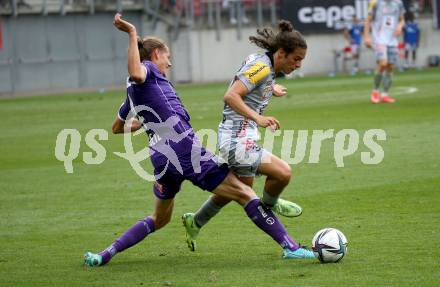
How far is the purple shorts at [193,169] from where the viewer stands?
343 inches

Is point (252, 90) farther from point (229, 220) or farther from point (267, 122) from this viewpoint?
point (229, 220)

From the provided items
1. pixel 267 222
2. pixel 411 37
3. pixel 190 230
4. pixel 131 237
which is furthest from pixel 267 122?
pixel 411 37

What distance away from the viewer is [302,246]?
29.3 ft

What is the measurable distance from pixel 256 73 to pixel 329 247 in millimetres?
1547

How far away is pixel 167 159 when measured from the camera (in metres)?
8.75

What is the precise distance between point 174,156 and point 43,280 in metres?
1.46

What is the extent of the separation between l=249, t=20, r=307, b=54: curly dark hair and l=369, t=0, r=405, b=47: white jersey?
16.6 m

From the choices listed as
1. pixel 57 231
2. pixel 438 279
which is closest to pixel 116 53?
pixel 57 231

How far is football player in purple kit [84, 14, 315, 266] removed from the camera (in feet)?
28.7

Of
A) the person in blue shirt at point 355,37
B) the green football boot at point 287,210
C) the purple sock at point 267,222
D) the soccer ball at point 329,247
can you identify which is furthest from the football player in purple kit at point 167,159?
the person in blue shirt at point 355,37

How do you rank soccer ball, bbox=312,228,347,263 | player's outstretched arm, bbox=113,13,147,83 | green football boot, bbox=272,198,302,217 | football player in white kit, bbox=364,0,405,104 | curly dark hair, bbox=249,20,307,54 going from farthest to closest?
football player in white kit, bbox=364,0,405,104 → green football boot, bbox=272,198,302,217 → curly dark hair, bbox=249,20,307,54 → soccer ball, bbox=312,228,347,263 → player's outstretched arm, bbox=113,13,147,83

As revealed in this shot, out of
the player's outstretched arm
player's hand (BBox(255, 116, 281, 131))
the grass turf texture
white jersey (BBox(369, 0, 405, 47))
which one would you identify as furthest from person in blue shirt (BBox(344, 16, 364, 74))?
the player's outstretched arm

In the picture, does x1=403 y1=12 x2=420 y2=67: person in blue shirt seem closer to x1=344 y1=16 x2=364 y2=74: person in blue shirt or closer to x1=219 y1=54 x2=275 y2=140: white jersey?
x1=344 y1=16 x2=364 y2=74: person in blue shirt

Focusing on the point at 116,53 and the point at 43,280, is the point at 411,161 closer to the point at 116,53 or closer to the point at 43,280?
the point at 43,280
